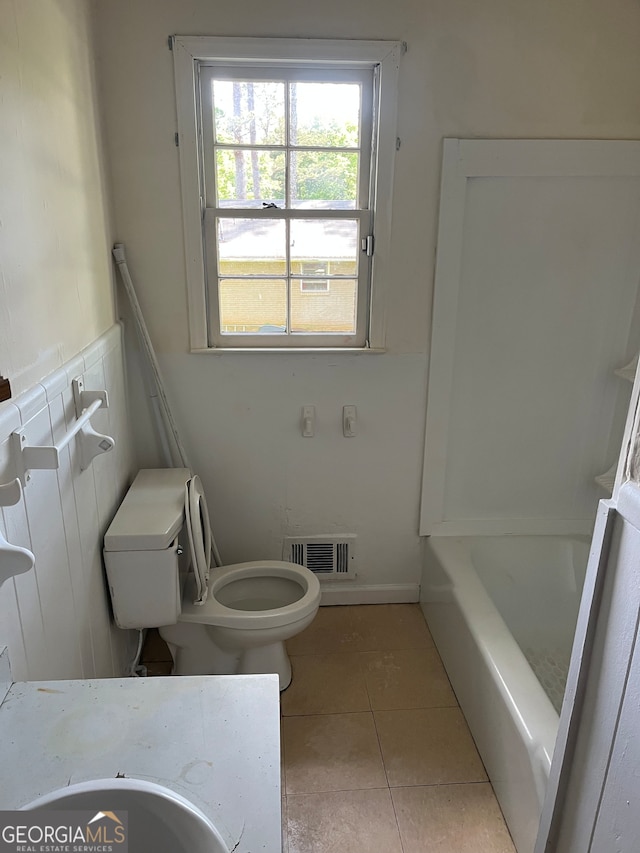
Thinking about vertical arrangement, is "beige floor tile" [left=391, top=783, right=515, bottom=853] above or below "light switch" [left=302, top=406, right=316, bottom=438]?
below

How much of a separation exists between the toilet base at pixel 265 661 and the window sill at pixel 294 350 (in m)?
1.03

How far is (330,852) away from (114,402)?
1427 millimetres

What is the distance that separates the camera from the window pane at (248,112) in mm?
2014

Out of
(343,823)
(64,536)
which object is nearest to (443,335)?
(64,536)

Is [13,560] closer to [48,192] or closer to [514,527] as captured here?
[48,192]

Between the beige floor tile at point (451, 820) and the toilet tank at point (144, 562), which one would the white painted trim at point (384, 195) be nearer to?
the toilet tank at point (144, 562)

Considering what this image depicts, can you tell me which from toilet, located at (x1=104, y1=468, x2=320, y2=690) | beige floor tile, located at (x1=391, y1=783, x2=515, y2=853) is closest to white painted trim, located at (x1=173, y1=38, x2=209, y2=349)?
toilet, located at (x1=104, y1=468, x2=320, y2=690)

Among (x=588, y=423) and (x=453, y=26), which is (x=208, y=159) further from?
(x=588, y=423)

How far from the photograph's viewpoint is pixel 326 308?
2219mm

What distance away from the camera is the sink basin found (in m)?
0.84

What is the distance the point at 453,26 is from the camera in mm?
1931

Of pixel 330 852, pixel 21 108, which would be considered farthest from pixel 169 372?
pixel 330 852

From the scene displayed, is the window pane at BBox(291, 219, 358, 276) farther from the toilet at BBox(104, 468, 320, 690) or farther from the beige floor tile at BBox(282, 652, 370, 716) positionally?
the beige floor tile at BBox(282, 652, 370, 716)

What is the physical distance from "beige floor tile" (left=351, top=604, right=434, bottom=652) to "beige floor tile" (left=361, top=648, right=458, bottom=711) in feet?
0.13
